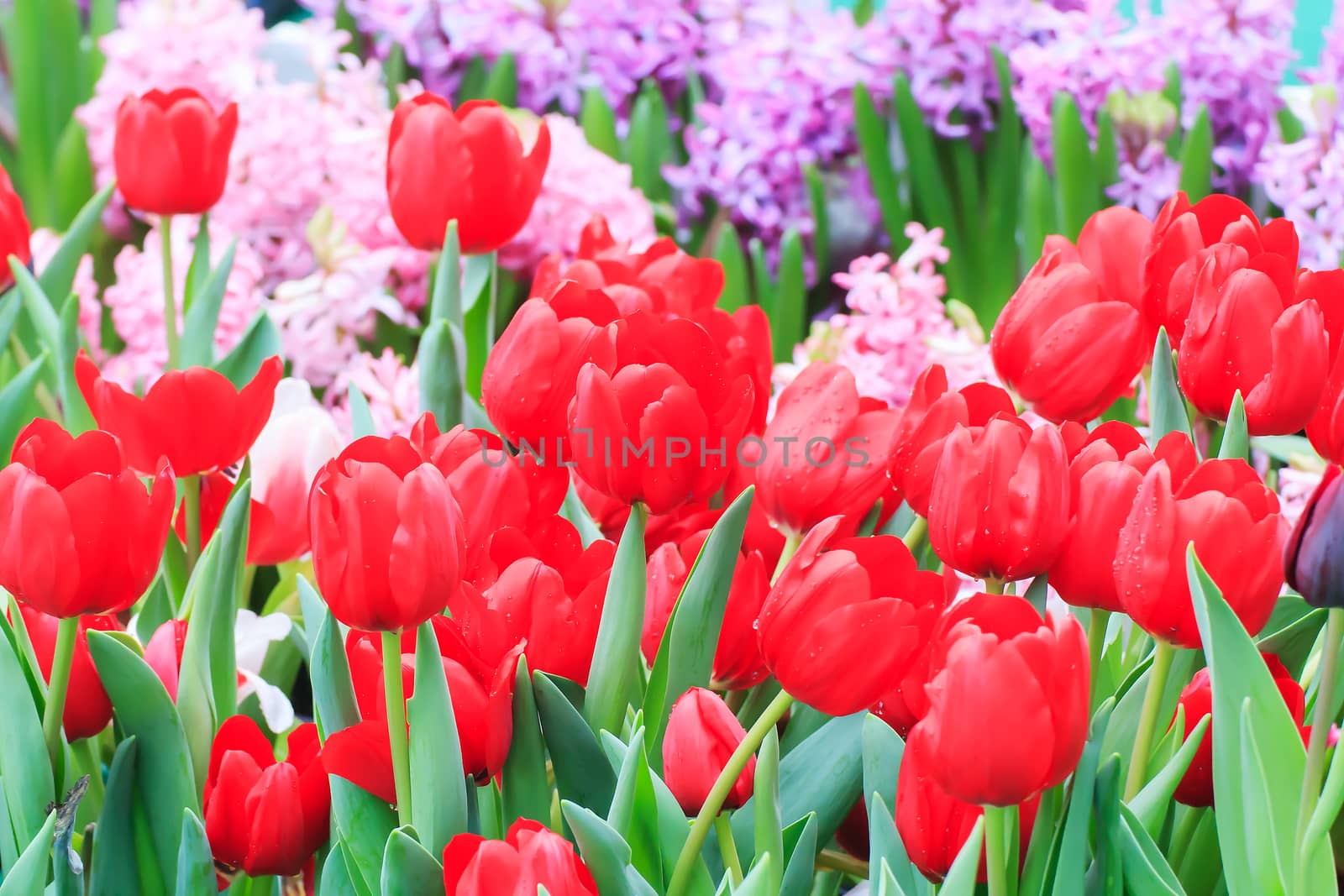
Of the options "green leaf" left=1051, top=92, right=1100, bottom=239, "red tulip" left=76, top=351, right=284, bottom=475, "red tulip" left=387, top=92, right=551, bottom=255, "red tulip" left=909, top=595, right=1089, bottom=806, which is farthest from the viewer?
"green leaf" left=1051, top=92, right=1100, bottom=239

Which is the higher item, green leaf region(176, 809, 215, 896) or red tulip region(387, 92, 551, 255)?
red tulip region(387, 92, 551, 255)

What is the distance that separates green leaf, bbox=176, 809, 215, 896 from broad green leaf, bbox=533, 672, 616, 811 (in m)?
0.13

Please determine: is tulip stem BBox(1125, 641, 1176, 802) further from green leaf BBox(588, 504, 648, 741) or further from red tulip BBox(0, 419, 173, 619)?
red tulip BBox(0, 419, 173, 619)

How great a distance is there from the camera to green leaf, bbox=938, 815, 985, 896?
1.23 feet

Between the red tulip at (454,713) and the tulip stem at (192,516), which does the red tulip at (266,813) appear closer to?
the red tulip at (454,713)

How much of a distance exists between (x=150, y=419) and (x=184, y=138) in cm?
36

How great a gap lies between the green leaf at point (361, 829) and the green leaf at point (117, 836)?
0.33 ft

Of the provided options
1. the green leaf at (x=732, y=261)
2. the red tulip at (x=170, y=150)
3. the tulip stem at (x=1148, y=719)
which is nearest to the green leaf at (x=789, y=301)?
the green leaf at (x=732, y=261)

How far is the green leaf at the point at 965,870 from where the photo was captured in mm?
375

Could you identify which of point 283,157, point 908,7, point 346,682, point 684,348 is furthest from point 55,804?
point 908,7

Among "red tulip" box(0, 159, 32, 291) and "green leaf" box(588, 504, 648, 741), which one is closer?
"green leaf" box(588, 504, 648, 741)

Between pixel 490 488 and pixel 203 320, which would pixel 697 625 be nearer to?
pixel 490 488

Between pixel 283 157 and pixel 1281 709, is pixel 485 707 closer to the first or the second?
pixel 1281 709

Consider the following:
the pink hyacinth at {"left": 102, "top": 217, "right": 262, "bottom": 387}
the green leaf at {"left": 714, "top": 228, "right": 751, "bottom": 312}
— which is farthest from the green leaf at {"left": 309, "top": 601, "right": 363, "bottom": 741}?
the green leaf at {"left": 714, "top": 228, "right": 751, "bottom": 312}
